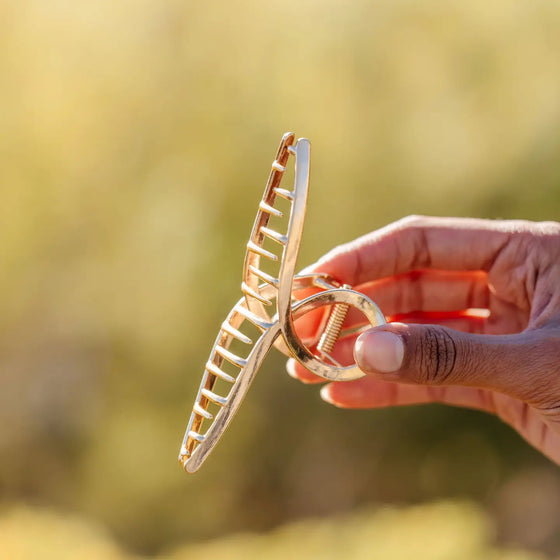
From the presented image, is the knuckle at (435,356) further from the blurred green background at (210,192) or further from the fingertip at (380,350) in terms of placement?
the blurred green background at (210,192)

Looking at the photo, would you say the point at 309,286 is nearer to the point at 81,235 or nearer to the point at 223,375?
the point at 223,375

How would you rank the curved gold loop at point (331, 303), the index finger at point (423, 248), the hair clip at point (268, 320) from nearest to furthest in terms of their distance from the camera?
the hair clip at point (268, 320)
the curved gold loop at point (331, 303)
the index finger at point (423, 248)

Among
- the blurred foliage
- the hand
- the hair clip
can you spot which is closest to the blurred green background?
the blurred foliage

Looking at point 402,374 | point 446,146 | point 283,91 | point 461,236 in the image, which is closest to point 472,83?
point 446,146

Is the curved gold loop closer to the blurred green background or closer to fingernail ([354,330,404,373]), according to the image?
fingernail ([354,330,404,373])

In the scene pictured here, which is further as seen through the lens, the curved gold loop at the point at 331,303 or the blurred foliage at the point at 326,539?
the blurred foliage at the point at 326,539

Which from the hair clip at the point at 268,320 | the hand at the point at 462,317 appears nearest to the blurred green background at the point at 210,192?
the hand at the point at 462,317

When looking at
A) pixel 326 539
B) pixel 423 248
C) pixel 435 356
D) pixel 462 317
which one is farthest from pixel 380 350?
pixel 326 539
